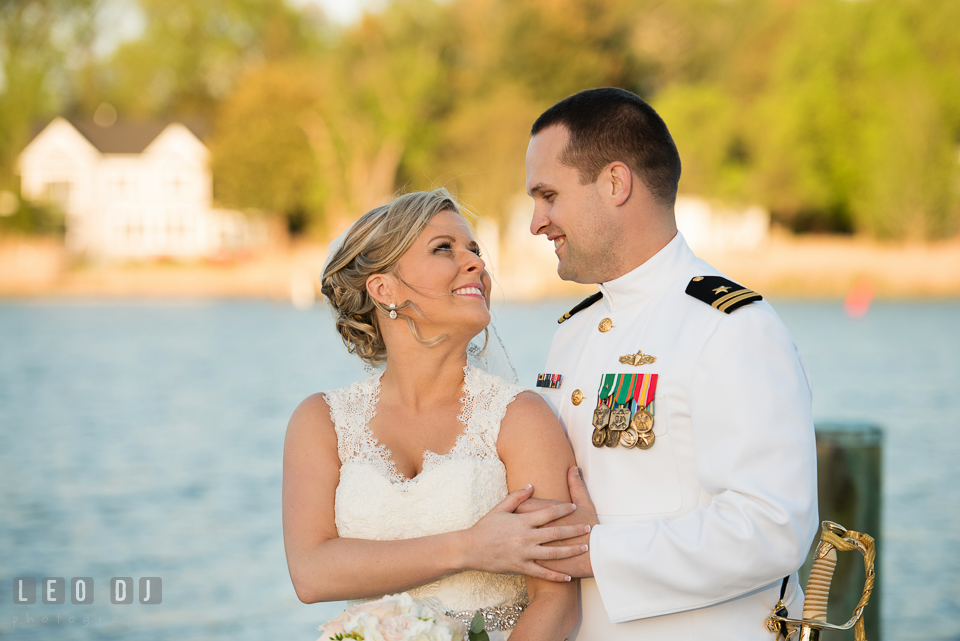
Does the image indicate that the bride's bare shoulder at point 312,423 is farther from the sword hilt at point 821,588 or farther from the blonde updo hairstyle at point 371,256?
the sword hilt at point 821,588

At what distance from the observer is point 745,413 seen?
96.1 inches

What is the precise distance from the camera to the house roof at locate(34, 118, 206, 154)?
2442 inches

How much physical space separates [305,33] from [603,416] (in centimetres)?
7190

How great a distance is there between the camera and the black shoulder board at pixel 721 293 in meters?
2.63

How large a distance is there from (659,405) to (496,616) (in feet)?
2.70

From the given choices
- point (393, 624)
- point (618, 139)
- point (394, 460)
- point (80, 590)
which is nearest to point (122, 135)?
point (80, 590)

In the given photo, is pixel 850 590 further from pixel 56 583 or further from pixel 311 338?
pixel 311 338

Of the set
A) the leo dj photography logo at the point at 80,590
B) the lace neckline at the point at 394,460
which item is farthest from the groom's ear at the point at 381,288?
the leo dj photography logo at the point at 80,590

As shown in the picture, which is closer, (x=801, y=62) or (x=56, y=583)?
(x=56, y=583)

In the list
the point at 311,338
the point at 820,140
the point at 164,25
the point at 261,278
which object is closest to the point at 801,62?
the point at 820,140

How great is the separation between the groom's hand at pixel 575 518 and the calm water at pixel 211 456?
12.4ft

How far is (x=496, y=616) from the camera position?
292 centimetres

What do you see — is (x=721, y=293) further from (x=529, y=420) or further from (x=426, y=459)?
(x=426, y=459)

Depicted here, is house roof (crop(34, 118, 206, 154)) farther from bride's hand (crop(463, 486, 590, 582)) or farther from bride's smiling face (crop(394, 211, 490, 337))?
bride's hand (crop(463, 486, 590, 582))
